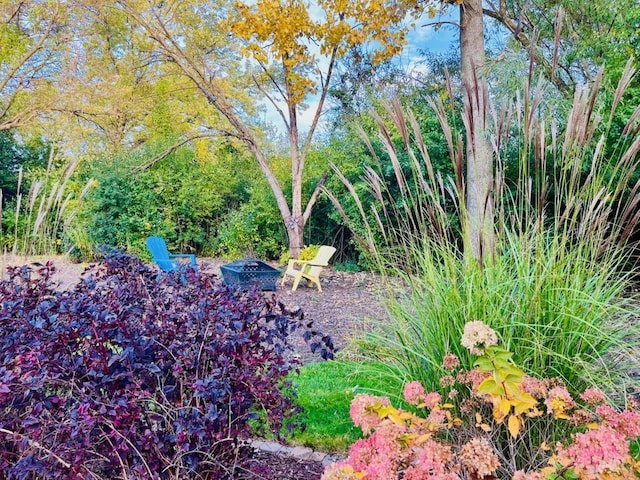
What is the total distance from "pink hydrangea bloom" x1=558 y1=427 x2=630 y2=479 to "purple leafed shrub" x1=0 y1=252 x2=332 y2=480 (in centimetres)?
80

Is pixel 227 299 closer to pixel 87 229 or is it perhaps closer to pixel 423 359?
pixel 423 359

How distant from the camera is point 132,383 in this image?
4.38 feet

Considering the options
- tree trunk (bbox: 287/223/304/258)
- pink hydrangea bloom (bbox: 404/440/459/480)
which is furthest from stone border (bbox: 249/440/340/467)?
tree trunk (bbox: 287/223/304/258)

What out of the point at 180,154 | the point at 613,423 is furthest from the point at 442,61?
the point at 613,423

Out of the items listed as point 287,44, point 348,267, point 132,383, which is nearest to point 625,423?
point 132,383

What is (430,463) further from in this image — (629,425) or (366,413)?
(629,425)

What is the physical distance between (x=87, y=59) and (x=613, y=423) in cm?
1362

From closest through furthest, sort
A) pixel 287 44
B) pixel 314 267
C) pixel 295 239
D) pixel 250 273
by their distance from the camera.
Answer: pixel 250 273
pixel 314 267
pixel 287 44
pixel 295 239

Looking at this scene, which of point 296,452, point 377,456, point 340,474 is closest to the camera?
point 340,474

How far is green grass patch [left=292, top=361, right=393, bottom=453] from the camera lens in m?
2.07

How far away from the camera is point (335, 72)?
10.0 meters

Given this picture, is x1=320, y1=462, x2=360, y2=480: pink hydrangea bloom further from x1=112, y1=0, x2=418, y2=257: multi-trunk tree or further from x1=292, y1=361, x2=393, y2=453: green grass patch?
x1=112, y1=0, x2=418, y2=257: multi-trunk tree

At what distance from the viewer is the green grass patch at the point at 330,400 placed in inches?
81.4

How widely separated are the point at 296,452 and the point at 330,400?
63cm
